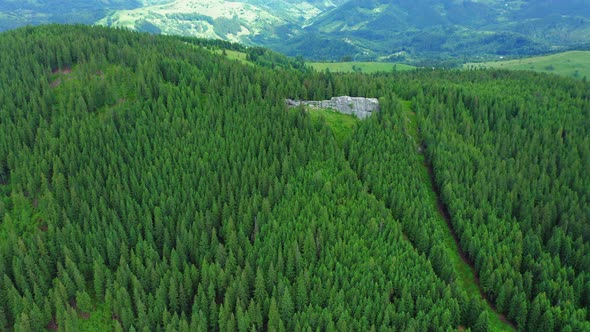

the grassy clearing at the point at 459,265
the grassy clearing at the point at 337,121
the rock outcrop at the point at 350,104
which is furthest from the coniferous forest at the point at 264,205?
the rock outcrop at the point at 350,104

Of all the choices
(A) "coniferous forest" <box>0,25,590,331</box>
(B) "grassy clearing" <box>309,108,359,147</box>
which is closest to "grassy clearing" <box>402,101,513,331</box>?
(A) "coniferous forest" <box>0,25,590,331</box>

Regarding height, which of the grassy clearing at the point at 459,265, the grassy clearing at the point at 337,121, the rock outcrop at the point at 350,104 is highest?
the rock outcrop at the point at 350,104

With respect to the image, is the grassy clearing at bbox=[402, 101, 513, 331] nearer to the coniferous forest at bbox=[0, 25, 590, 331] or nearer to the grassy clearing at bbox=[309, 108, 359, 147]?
the coniferous forest at bbox=[0, 25, 590, 331]

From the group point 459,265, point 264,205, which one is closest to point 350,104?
point 264,205

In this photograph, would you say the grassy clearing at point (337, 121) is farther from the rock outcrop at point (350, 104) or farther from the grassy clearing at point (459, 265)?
the grassy clearing at point (459, 265)

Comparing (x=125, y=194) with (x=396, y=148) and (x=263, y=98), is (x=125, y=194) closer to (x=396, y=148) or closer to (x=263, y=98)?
(x=263, y=98)

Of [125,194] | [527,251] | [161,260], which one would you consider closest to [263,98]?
[125,194]
